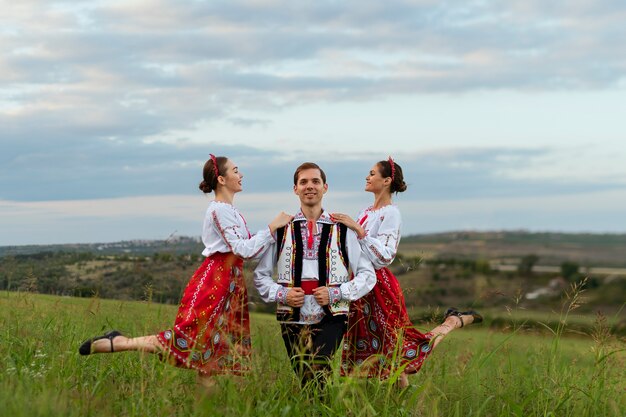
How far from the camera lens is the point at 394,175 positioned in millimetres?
5801

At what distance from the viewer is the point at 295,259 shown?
5105 millimetres

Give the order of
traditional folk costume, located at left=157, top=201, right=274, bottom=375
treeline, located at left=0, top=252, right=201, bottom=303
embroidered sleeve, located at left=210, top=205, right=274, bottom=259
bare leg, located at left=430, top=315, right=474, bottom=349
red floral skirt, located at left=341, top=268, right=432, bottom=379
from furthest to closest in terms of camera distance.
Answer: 1. treeline, located at left=0, top=252, right=201, bottom=303
2. bare leg, located at left=430, top=315, right=474, bottom=349
3. red floral skirt, located at left=341, top=268, right=432, bottom=379
4. traditional folk costume, located at left=157, top=201, right=274, bottom=375
5. embroidered sleeve, located at left=210, top=205, right=274, bottom=259

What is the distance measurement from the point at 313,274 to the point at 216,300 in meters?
0.75

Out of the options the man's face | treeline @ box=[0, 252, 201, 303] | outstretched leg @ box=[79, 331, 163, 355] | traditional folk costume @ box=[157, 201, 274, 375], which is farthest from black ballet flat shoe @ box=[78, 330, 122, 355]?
the man's face

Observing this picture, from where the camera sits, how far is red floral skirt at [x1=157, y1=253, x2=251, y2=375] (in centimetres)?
524

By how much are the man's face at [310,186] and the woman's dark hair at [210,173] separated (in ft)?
2.20

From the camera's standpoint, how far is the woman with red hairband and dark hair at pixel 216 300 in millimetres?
5148

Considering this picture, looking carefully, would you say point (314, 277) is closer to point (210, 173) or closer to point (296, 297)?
point (296, 297)

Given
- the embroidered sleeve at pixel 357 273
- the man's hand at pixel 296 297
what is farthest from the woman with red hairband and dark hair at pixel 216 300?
the embroidered sleeve at pixel 357 273

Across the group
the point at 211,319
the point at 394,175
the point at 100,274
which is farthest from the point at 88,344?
the point at 100,274

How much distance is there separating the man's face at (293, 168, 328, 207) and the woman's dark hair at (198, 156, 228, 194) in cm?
67

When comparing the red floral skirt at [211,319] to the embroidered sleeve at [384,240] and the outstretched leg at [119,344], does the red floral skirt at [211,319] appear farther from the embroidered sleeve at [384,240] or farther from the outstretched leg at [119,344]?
the embroidered sleeve at [384,240]

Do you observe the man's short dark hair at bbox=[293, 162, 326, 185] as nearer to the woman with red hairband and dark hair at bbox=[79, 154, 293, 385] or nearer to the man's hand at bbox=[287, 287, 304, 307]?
the woman with red hairband and dark hair at bbox=[79, 154, 293, 385]

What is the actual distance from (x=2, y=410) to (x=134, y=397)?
800 millimetres
